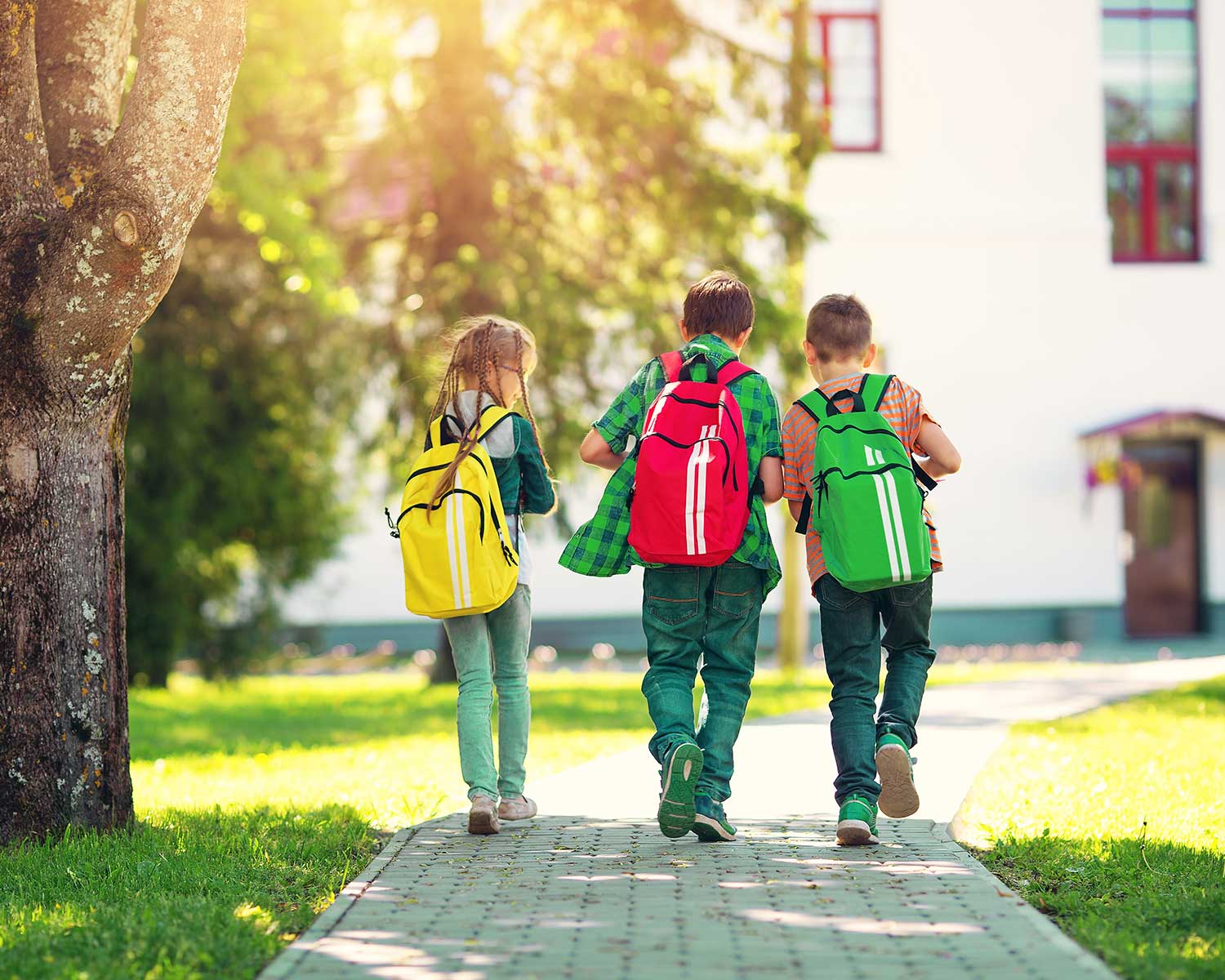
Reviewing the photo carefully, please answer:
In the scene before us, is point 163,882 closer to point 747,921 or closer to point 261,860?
point 261,860

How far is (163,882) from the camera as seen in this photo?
5.09 metres

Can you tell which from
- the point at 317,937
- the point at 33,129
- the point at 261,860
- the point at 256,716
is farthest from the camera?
the point at 256,716

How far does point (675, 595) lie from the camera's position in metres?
5.55

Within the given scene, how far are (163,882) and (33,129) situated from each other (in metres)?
2.78

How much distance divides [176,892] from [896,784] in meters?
2.38

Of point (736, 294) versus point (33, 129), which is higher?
point (33, 129)

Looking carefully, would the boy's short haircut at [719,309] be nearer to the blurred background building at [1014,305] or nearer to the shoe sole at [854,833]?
the shoe sole at [854,833]

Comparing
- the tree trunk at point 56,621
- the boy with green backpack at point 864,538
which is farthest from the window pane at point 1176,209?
the tree trunk at point 56,621

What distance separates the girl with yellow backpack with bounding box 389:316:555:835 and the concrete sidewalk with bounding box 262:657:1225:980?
35 centimetres

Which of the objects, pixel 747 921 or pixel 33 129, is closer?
pixel 747 921

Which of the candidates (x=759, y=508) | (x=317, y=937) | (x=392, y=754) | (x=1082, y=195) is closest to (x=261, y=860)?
(x=317, y=937)

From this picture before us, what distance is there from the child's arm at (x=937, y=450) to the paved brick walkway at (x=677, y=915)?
1.32 m

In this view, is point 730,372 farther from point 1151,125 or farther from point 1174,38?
point 1174,38

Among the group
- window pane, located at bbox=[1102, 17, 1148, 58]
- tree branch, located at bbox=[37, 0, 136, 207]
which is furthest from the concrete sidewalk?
window pane, located at bbox=[1102, 17, 1148, 58]
